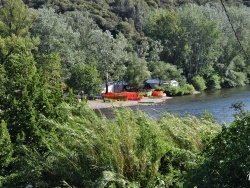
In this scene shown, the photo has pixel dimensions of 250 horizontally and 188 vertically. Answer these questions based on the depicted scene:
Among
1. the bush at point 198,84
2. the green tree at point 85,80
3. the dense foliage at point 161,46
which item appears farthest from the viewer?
the bush at point 198,84

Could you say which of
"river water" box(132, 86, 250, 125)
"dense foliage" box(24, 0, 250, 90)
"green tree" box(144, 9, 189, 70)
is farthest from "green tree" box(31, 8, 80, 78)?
"green tree" box(144, 9, 189, 70)


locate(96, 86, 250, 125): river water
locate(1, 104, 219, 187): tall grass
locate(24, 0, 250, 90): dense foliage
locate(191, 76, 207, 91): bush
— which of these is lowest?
locate(96, 86, 250, 125): river water

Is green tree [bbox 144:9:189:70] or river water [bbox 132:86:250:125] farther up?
green tree [bbox 144:9:189:70]

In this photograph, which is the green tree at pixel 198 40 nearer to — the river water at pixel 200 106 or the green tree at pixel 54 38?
the river water at pixel 200 106

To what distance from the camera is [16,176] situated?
890cm

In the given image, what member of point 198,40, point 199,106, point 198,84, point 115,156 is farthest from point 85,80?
point 115,156

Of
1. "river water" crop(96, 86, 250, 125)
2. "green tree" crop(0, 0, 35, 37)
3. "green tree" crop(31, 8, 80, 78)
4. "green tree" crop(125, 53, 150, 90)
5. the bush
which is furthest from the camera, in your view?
the bush

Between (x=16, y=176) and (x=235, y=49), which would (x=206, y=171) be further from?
(x=235, y=49)

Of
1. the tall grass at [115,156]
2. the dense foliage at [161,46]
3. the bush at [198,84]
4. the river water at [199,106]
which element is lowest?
the river water at [199,106]

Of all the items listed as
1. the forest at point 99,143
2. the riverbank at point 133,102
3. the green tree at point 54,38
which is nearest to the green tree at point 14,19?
the green tree at point 54,38

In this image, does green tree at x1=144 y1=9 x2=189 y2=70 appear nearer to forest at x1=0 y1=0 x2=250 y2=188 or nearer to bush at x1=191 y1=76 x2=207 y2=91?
bush at x1=191 y1=76 x2=207 y2=91

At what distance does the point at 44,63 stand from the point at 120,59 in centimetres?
1439

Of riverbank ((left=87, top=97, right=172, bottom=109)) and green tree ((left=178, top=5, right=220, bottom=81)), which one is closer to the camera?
riverbank ((left=87, top=97, right=172, bottom=109))

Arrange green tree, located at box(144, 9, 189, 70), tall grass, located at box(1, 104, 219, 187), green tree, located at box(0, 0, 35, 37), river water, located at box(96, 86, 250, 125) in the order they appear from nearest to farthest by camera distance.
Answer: tall grass, located at box(1, 104, 219, 187), river water, located at box(96, 86, 250, 125), green tree, located at box(0, 0, 35, 37), green tree, located at box(144, 9, 189, 70)
